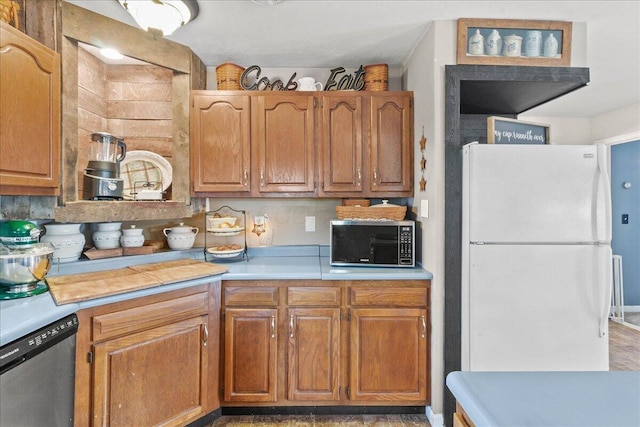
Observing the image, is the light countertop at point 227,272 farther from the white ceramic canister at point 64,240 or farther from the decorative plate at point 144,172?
the decorative plate at point 144,172

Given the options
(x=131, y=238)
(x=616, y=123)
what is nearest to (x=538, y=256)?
(x=131, y=238)

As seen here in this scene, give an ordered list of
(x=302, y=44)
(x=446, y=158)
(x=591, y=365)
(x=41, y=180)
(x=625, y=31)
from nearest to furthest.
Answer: (x=41, y=180) → (x=591, y=365) → (x=446, y=158) → (x=625, y=31) → (x=302, y=44)

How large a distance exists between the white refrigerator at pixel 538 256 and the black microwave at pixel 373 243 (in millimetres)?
441

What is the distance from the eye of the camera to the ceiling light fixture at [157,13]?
4.69 ft

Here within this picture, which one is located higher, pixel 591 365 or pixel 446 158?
pixel 446 158

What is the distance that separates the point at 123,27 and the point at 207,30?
49cm

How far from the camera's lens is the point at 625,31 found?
1929 mm

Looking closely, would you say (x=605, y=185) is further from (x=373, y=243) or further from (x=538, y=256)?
(x=373, y=243)

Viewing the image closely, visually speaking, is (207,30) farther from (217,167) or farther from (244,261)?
(244,261)

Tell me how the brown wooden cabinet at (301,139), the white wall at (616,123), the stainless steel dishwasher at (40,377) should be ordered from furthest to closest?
the white wall at (616,123), the brown wooden cabinet at (301,139), the stainless steel dishwasher at (40,377)

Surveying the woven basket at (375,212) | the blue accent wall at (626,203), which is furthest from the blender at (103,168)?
the blue accent wall at (626,203)

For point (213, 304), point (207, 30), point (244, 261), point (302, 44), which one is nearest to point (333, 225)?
point (244, 261)

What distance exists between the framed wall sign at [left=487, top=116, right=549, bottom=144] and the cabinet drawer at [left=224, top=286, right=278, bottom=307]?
61.8 inches

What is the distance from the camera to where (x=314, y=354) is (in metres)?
1.91
